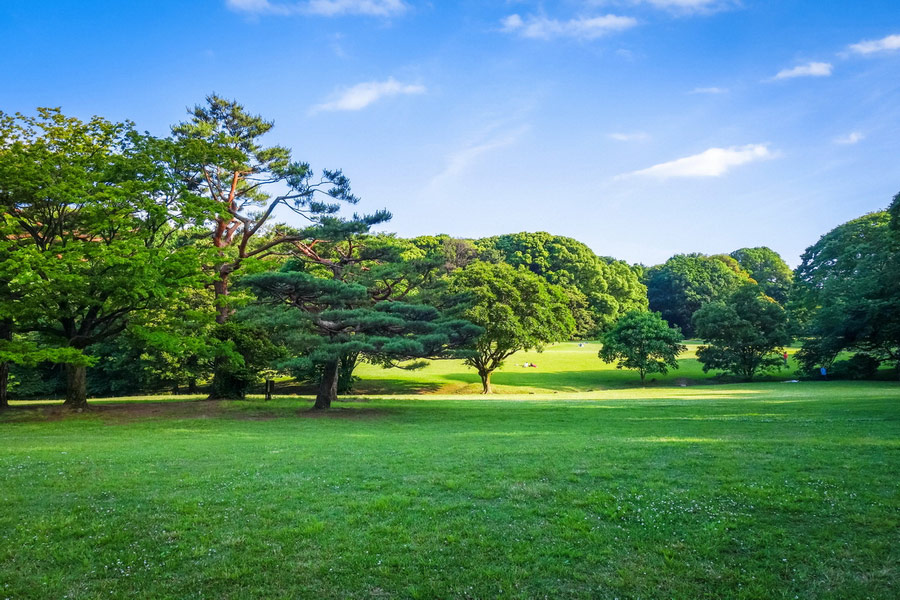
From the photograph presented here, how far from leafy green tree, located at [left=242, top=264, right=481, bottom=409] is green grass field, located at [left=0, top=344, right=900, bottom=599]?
6578 mm

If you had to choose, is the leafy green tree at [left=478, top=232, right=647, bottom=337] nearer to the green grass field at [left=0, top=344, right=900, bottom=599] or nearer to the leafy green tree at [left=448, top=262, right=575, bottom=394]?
the leafy green tree at [left=448, top=262, right=575, bottom=394]

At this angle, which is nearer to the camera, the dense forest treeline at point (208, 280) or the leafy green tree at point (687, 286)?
the dense forest treeline at point (208, 280)

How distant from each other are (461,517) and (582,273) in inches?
2871

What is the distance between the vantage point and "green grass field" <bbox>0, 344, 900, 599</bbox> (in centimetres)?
493

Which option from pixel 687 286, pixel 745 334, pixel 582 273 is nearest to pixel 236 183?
pixel 745 334

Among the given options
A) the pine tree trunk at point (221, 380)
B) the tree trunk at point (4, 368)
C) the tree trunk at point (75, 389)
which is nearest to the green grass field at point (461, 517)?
the tree trunk at point (75, 389)

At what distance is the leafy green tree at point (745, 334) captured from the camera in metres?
43.9

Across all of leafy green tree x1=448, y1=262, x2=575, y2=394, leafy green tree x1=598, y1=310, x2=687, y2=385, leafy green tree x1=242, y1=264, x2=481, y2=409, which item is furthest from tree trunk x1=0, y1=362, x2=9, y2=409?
leafy green tree x1=598, y1=310, x2=687, y2=385

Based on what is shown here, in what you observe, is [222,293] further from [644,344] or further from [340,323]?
[644,344]

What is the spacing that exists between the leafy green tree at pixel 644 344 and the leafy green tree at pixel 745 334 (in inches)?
112

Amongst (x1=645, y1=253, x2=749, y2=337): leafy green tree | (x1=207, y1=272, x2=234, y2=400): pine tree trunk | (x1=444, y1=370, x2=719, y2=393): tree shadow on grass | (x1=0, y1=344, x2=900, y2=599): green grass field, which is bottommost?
(x1=444, y1=370, x2=719, y2=393): tree shadow on grass

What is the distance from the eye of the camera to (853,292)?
118 feet

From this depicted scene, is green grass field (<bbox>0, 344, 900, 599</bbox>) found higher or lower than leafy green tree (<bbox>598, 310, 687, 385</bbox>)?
lower

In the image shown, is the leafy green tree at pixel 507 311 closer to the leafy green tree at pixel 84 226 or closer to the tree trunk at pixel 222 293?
the tree trunk at pixel 222 293
